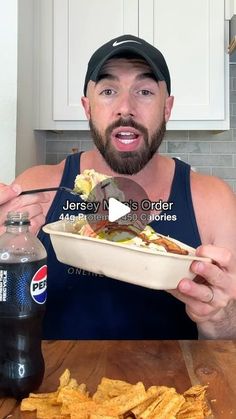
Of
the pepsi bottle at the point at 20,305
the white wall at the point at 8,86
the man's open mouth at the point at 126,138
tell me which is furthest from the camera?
the white wall at the point at 8,86

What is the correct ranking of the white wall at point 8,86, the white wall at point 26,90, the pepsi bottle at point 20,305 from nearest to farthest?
the pepsi bottle at point 20,305
the white wall at point 8,86
the white wall at point 26,90

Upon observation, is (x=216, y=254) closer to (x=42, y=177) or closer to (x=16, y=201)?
(x=16, y=201)

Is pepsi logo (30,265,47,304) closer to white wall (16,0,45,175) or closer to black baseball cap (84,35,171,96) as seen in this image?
black baseball cap (84,35,171,96)

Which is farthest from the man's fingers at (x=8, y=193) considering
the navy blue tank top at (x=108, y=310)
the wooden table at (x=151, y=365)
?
the navy blue tank top at (x=108, y=310)

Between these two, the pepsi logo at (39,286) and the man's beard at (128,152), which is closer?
the pepsi logo at (39,286)

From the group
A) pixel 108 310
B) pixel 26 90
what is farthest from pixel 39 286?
pixel 26 90

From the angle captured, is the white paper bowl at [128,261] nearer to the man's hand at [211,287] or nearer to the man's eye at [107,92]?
the man's hand at [211,287]

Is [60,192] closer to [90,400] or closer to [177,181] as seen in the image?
[177,181]
